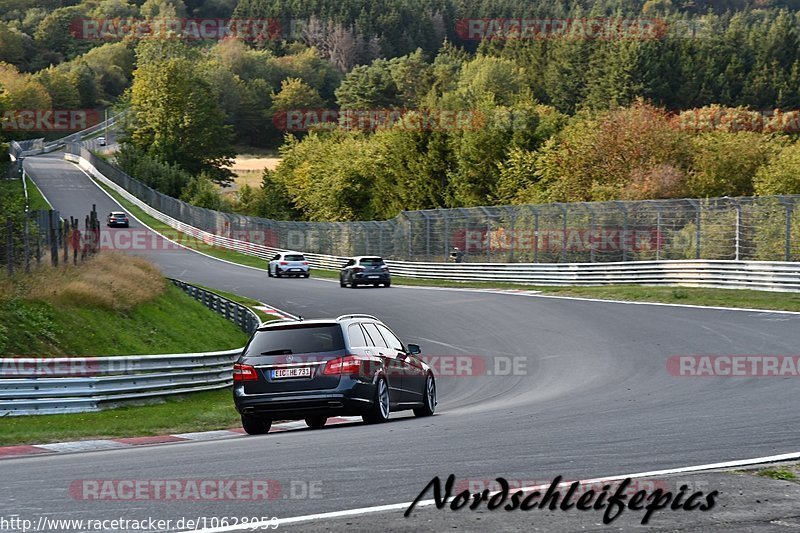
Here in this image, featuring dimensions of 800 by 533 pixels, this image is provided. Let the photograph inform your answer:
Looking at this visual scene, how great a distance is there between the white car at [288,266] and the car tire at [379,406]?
39051 mm

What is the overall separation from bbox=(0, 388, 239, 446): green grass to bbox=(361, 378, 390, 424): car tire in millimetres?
2909

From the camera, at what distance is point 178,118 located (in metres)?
133

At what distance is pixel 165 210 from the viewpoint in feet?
300

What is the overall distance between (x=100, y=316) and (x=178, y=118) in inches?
4411

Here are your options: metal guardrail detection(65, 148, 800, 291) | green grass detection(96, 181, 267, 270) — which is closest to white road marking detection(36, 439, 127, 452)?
metal guardrail detection(65, 148, 800, 291)

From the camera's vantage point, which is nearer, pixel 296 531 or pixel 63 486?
pixel 296 531

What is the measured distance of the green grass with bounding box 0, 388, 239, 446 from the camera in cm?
1454

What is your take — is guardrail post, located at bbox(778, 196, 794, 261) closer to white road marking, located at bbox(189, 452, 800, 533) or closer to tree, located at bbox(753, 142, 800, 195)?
white road marking, located at bbox(189, 452, 800, 533)

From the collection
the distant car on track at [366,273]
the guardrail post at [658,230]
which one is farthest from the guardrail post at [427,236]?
the guardrail post at [658,230]

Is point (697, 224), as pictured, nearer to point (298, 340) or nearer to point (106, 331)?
point (106, 331)

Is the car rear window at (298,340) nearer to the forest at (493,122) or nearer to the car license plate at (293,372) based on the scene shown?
the car license plate at (293,372)

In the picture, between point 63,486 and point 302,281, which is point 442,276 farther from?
point 63,486

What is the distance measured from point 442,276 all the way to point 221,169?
93.2 m

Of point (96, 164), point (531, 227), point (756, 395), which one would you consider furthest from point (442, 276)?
point (96, 164)
